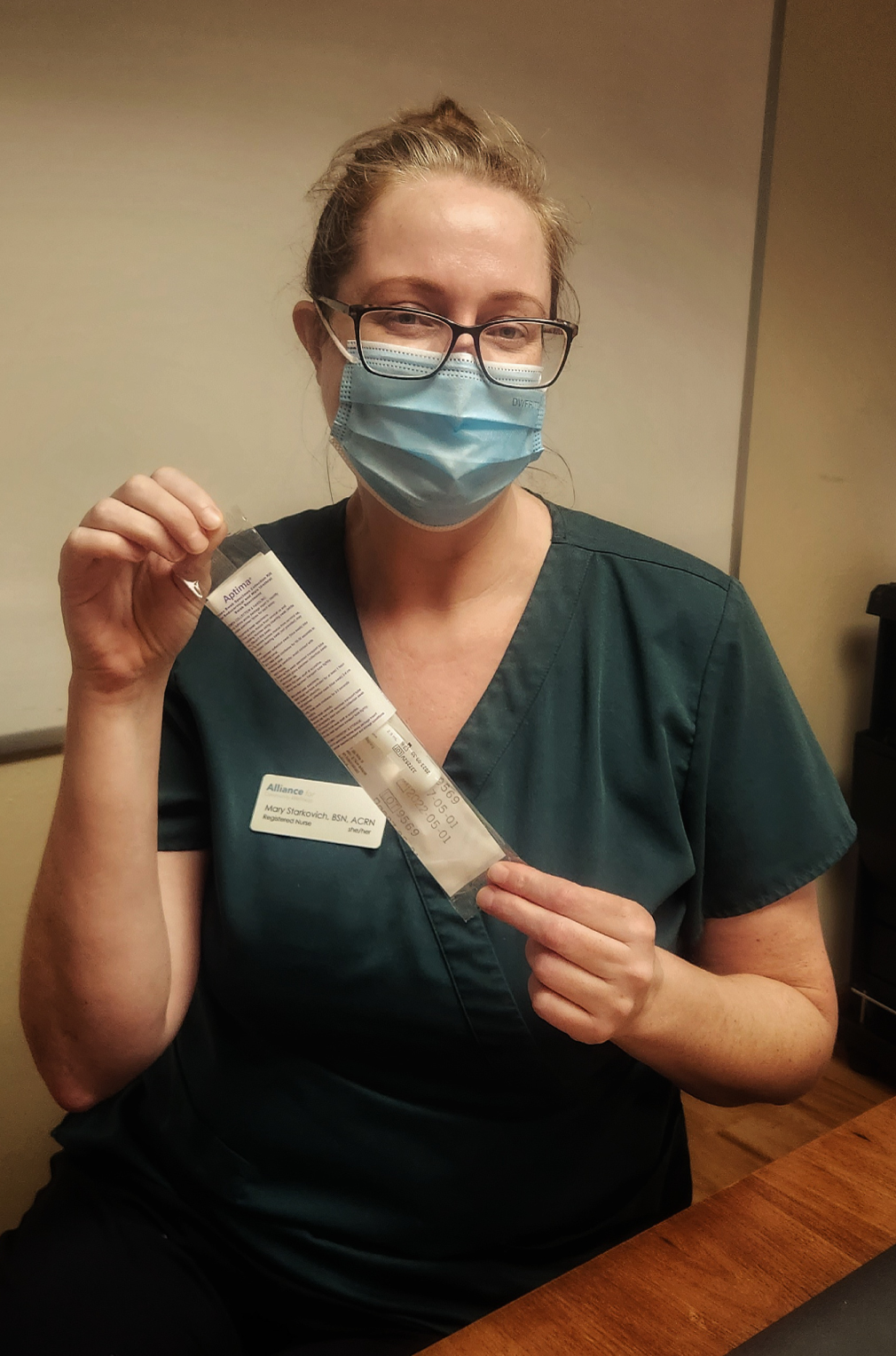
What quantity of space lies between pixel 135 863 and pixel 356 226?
61cm

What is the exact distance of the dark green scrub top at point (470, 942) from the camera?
85 cm

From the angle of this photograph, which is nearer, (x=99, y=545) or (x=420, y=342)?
(x=99, y=545)

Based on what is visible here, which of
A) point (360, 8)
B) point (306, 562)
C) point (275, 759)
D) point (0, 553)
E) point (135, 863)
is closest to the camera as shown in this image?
point (135, 863)

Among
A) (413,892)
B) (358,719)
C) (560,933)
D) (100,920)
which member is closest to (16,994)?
(100,920)

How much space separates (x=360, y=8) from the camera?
1.27 meters

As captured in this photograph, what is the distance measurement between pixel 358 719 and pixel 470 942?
0.24 metres

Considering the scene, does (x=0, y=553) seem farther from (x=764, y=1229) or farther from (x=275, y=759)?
(x=764, y=1229)

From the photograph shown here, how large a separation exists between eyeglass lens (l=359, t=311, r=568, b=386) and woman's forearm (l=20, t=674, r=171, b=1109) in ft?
1.16

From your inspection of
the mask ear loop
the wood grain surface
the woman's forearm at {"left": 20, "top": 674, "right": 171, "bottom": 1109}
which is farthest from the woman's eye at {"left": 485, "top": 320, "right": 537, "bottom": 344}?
the wood grain surface

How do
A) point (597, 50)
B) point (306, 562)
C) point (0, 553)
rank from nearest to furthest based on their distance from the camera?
point (306, 562) < point (0, 553) < point (597, 50)

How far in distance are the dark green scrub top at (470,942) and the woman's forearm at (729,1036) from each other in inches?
3.7

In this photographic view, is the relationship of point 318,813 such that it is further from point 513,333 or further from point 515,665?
point 513,333

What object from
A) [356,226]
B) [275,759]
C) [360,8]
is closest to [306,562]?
[275,759]

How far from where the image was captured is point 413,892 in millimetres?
851
